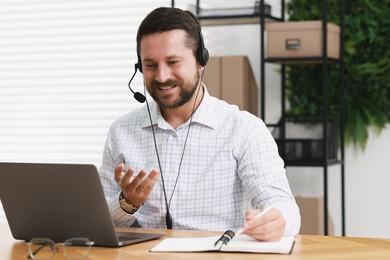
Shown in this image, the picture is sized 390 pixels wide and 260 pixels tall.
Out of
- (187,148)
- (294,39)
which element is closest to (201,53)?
(187,148)

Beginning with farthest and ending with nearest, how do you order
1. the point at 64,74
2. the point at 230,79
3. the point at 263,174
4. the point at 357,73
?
1. the point at 64,74
2. the point at 357,73
3. the point at 230,79
4. the point at 263,174

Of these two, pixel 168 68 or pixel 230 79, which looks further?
pixel 230 79

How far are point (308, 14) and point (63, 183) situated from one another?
2.26 meters

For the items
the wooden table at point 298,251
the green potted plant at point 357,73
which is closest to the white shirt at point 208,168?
the wooden table at point 298,251

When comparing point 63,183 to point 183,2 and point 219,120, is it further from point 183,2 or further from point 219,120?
point 183,2

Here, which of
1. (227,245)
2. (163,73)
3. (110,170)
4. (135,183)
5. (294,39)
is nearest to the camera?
(227,245)

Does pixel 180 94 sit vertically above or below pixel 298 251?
above

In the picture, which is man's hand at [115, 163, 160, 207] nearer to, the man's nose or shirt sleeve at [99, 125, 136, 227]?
shirt sleeve at [99, 125, 136, 227]

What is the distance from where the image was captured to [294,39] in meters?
3.27

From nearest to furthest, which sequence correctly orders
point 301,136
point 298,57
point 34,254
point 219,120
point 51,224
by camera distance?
1. point 34,254
2. point 51,224
3. point 219,120
4. point 298,57
5. point 301,136

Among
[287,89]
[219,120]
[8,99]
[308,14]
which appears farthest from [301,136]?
[8,99]

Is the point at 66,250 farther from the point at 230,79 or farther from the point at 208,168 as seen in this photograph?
the point at 230,79

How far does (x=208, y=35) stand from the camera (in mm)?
3750

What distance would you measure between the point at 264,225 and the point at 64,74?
2.59 metres
